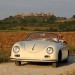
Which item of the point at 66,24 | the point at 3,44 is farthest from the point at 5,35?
the point at 66,24

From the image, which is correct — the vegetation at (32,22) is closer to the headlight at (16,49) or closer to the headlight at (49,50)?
the headlight at (16,49)

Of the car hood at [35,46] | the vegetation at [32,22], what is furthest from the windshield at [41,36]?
the vegetation at [32,22]

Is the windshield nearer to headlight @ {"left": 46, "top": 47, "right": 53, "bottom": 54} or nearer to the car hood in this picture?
the car hood

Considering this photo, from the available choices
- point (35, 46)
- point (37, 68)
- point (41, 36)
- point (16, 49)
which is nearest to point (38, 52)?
point (35, 46)

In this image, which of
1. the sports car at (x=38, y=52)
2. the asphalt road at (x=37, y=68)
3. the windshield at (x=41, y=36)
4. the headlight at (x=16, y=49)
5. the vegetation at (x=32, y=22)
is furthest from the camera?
the vegetation at (x=32, y=22)

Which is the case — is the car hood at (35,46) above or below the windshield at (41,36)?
below

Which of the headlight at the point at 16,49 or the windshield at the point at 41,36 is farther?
the windshield at the point at 41,36

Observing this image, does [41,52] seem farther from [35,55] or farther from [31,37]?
[31,37]

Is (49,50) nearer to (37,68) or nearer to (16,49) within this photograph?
(37,68)

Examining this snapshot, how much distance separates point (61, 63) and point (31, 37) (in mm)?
1518

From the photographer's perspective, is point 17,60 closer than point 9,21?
Yes

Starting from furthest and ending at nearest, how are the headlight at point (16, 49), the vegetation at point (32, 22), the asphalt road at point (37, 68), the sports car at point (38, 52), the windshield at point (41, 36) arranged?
the vegetation at point (32, 22)
the windshield at point (41, 36)
the headlight at point (16, 49)
the sports car at point (38, 52)
the asphalt road at point (37, 68)

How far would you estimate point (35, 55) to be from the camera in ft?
35.5

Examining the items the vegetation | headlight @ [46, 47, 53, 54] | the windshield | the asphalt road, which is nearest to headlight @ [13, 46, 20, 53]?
the asphalt road
